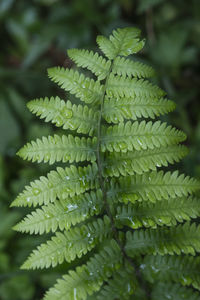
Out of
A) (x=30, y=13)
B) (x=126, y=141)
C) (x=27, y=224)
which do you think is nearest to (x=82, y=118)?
(x=126, y=141)

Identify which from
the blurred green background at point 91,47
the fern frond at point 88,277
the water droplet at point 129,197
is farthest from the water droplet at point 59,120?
the blurred green background at point 91,47

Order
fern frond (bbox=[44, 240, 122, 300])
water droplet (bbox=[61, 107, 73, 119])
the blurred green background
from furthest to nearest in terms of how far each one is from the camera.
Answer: the blurred green background < water droplet (bbox=[61, 107, 73, 119]) < fern frond (bbox=[44, 240, 122, 300])

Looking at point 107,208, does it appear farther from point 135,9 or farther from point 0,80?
point 135,9

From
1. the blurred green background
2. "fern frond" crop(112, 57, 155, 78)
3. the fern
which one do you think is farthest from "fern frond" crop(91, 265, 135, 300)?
the blurred green background

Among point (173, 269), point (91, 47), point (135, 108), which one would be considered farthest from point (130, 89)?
point (91, 47)

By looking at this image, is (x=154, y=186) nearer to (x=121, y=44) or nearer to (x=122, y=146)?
(x=122, y=146)

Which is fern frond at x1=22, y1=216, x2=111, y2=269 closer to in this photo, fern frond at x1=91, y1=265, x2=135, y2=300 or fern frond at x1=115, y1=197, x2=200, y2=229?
fern frond at x1=115, y1=197, x2=200, y2=229

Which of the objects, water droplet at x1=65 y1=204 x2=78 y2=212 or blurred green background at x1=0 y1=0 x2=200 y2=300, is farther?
blurred green background at x1=0 y1=0 x2=200 y2=300
